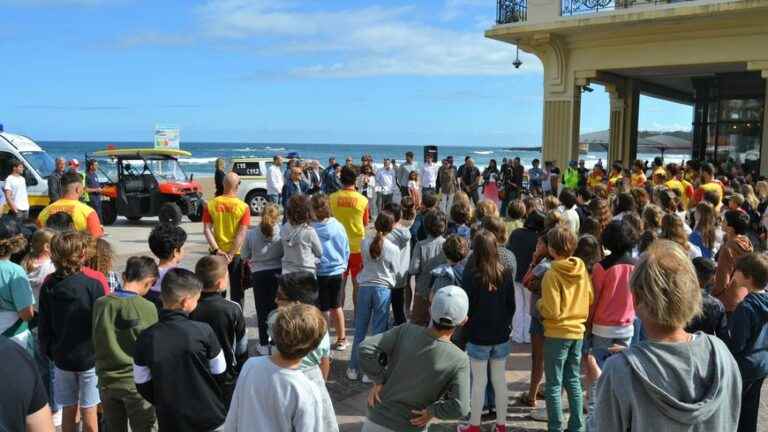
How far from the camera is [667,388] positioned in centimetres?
→ 196

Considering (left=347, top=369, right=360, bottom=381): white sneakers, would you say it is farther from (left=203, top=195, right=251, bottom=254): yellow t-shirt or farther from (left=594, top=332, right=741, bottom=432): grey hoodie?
(left=594, top=332, right=741, bottom=432): grey hoodie

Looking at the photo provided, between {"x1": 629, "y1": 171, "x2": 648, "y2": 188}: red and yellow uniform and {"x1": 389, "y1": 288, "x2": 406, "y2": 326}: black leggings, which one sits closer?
{"x1": 389, "y1": 288, "x2": 406, "y2": 326}: black leggings

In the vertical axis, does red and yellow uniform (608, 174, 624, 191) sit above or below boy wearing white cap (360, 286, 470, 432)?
above

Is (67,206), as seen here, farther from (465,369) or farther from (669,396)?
(669,396)

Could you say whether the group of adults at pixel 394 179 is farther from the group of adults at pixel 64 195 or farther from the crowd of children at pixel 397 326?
the crowd of children at pixel 397 326

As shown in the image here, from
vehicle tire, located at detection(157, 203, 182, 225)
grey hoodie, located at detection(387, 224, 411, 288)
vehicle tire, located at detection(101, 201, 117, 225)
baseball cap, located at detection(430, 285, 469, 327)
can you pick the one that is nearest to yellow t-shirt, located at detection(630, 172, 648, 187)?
grey hoodie, located at detection(387, 224, 411, 288)

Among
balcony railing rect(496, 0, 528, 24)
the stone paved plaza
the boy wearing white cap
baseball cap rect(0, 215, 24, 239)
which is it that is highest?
balcony railing rect(496, 0, 528, 24)

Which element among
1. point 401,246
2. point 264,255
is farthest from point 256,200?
point 401,246

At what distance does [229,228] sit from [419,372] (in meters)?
3.81

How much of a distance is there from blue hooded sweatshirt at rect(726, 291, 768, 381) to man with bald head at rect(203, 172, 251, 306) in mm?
4373

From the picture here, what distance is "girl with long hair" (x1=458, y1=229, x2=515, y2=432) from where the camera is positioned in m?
4.15

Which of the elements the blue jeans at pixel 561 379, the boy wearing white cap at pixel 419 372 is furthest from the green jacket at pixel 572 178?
the boy wearing white cap at pixel 419 372

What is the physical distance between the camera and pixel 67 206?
5.69m

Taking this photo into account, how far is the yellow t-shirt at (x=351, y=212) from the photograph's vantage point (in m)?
6.75
